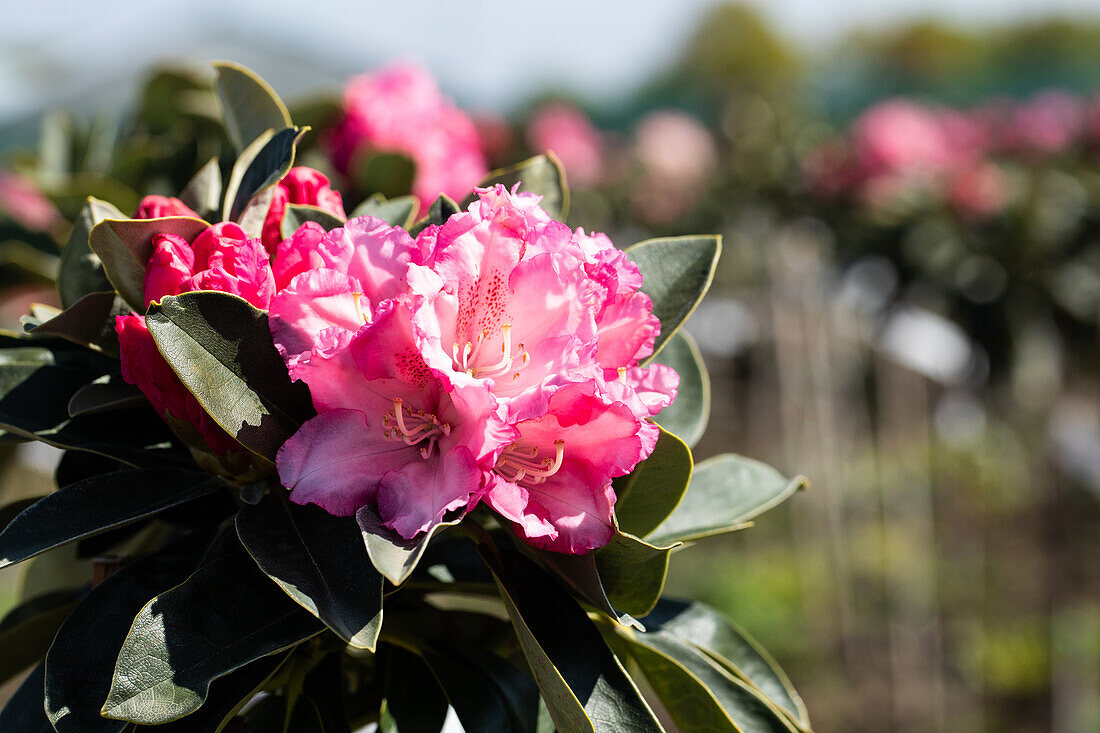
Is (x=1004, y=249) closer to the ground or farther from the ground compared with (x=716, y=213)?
farther from the ground

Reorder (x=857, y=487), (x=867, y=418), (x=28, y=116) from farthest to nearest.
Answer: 1. (x=28, y=116)
2. (x=867, y=418)
3. (x=857, y=487)

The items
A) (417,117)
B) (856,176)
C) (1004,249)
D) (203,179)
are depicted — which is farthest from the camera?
(856,176)

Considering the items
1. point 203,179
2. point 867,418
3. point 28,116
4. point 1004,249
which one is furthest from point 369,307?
point 28,116

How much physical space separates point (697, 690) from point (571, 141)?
4606 mm

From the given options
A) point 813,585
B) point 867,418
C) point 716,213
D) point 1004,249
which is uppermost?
point 1004,249

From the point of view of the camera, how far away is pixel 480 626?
0.83 metres

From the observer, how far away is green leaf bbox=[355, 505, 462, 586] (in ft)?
1.78

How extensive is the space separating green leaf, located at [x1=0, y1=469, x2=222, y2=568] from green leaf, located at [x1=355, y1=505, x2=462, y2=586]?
0.54 feet

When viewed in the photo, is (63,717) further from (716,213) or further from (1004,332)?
(716,213)

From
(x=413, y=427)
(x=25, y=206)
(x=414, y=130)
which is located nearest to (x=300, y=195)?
(x=413, y=427)

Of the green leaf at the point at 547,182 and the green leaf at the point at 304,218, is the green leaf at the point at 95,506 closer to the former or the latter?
the green leaf at the point at 304,218

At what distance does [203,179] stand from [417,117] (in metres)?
0.92

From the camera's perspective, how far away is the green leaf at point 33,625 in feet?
2.78

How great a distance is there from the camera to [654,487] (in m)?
0.70
